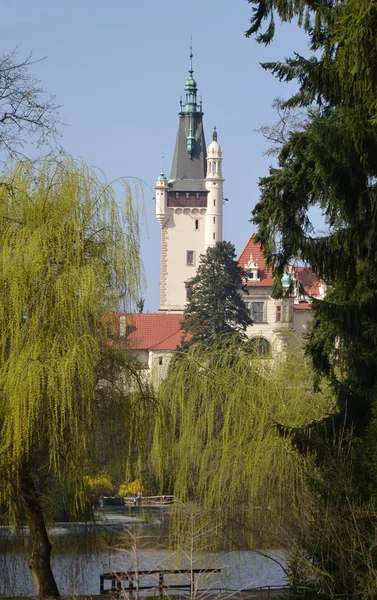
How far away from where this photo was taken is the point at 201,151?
111 meters

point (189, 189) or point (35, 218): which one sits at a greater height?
point (189, 189)

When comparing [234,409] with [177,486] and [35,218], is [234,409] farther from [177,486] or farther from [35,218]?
[35,218]

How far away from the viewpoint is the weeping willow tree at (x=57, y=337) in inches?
527

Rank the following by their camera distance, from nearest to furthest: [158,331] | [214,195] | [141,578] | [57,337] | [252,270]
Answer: [141,578], [57,337], [158,331], [252,270], [214,195]

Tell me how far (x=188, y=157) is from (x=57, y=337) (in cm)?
9673

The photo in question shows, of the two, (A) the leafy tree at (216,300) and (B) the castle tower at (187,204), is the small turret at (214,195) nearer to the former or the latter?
(B) the castle tower at (187,204)

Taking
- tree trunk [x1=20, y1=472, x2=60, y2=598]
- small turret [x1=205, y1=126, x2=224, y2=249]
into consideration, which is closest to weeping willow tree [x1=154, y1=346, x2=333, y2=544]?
tree trunk [x1=20, y1=472, x2=60, y2=598]

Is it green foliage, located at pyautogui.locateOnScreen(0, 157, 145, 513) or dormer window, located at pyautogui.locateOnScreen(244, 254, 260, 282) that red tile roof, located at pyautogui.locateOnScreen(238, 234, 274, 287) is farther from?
green foliage, located at pyautogui.locateOnScreen(0, 157, 145, 513)

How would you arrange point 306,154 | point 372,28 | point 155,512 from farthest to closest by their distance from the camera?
point 155,512
point 306,154
point 372,28

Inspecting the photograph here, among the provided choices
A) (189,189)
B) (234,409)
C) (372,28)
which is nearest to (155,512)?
(234,409)

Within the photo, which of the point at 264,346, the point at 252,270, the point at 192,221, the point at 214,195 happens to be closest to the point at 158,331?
the point at 252,270

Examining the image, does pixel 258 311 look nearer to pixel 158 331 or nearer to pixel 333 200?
pixel 158 331

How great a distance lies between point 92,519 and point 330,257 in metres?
4.71

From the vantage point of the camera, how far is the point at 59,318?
1388cm
